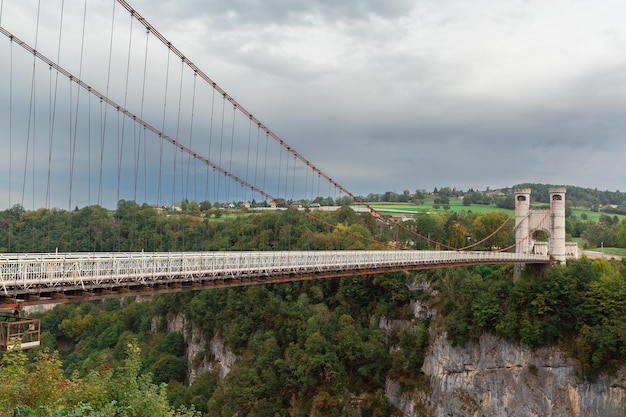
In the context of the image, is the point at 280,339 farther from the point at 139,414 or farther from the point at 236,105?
the point at 139,414

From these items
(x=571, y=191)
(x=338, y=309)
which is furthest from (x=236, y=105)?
(x=571, y=191)

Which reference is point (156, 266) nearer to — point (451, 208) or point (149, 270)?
point (149, 270)

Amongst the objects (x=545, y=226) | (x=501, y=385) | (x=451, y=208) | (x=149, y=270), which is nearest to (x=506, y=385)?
(x=501, y=385)

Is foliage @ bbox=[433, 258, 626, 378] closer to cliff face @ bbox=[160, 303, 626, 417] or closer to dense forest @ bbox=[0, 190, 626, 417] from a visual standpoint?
dense forest @ bbox=[0, 190, 626, 417]

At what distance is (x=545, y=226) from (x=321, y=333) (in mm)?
23211

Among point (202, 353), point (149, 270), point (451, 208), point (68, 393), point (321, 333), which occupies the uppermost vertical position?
point (451, 208)

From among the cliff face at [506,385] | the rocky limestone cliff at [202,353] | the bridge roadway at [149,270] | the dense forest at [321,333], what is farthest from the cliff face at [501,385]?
the rocky limestone cliff at [202,353]

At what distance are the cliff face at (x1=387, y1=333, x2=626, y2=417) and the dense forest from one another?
2.96 feet

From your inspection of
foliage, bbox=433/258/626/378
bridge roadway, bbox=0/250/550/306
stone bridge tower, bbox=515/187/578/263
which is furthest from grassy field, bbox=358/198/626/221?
bridge roadway, bbox=0/250/550/306

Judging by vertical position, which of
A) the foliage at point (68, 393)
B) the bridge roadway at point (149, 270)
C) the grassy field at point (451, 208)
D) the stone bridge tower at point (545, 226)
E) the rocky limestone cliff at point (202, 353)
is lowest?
the rocky limestone cliff at point (202, 353)

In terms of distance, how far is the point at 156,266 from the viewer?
21.2 m

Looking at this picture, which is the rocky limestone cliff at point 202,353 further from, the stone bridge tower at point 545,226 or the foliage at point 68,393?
the foliage at point 68,393

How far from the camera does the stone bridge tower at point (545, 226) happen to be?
4428cm

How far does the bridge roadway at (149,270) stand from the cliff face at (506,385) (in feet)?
31.3
